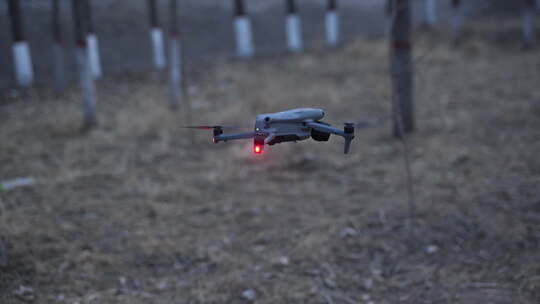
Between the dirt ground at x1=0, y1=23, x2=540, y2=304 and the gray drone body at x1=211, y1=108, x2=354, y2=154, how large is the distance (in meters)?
2.13

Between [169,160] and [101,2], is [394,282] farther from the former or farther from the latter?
[101,2]

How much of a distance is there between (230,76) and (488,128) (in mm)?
8614

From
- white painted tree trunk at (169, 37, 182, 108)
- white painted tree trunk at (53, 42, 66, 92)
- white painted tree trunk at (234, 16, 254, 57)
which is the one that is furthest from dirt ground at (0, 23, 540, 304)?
white painted tree trunk at (234, 16, 254, 57)

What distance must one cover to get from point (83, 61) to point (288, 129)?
8187 mm

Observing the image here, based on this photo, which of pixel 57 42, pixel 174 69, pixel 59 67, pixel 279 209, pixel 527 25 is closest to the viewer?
pixel 279 209

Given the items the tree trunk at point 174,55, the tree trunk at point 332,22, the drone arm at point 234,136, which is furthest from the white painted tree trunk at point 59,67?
the drone arm at point 234,136

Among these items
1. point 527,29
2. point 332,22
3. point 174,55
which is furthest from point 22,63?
point 527,29

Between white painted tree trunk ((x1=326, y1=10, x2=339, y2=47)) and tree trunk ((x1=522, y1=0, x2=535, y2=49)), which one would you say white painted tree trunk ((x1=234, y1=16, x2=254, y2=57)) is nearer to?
white painted tree trunk ((x1=326, y1=10, x2=339, y2=47))

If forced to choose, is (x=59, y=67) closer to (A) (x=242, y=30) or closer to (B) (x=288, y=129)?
(A) (x=242, y=30)

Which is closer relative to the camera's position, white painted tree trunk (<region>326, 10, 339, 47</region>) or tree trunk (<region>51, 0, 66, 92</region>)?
tree trunk (<region>51, 0, 66, 92</region>)

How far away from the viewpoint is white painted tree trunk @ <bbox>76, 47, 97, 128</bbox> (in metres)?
9.20

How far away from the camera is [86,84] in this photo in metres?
9.28

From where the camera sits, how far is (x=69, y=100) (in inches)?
513

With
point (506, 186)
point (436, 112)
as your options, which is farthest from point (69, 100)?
point (506, 186)
